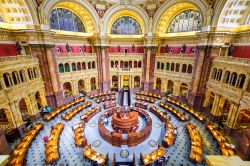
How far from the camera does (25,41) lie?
61.0 ft

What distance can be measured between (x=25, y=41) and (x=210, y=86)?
92.0ft

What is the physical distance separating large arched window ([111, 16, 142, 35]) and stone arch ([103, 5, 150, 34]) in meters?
0.98

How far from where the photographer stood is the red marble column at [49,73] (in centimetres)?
1952

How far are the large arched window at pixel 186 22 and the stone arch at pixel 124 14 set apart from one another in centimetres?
534

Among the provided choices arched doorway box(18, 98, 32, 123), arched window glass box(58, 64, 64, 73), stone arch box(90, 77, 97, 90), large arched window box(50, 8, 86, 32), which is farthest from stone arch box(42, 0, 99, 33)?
arched doorway box(18, 98, 32, 123)

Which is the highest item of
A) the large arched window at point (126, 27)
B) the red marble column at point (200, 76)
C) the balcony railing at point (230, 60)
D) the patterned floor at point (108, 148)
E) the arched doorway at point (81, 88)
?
the large arched window at point (126, 27)

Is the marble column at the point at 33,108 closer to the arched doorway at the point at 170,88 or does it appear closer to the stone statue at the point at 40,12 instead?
the stone statue at the point at 40,12

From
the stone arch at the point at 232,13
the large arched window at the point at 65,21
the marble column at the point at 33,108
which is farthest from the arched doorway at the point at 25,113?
the stone arch at the point at 232,13

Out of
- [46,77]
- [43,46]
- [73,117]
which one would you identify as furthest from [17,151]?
[43,46]

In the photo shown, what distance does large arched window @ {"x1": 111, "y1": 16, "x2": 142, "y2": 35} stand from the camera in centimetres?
2800

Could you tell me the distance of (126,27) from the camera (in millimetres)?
28438

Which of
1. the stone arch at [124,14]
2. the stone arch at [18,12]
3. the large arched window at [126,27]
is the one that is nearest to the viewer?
the stone arch at [18,12]

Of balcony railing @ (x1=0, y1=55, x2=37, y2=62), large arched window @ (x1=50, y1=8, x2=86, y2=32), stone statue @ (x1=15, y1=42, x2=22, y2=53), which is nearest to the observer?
balcony railing @ (x1=0, y1=55, x2=37, y2=62)

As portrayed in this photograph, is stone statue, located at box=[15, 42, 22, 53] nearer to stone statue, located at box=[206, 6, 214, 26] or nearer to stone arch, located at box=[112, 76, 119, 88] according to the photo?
stone arch, located at box=[112, 76, 119, 88]
